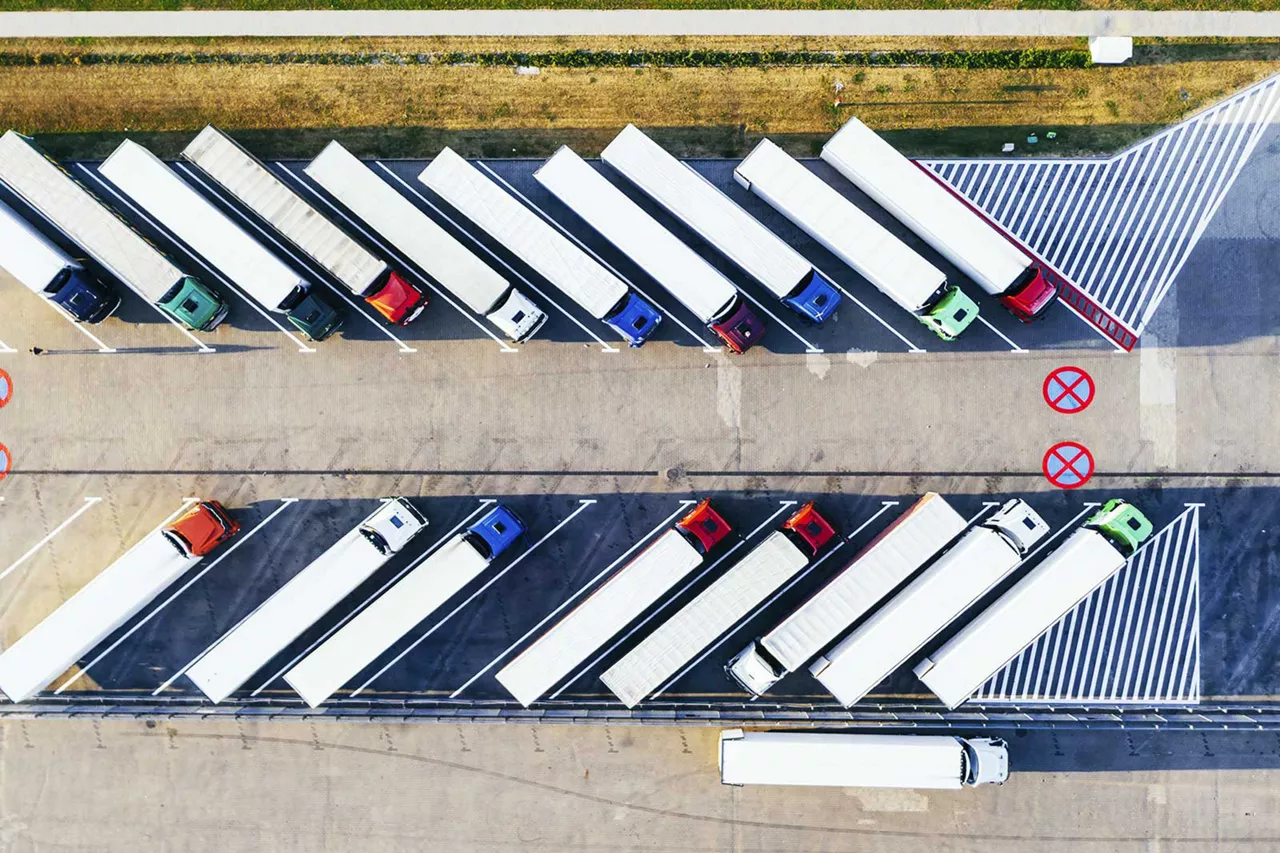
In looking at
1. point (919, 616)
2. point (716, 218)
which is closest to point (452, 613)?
point (919, 616)

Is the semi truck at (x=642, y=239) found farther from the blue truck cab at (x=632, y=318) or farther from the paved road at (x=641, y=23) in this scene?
→ the paved road at (x=641, y=23)

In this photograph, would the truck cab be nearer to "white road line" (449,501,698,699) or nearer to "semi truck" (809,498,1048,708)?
"semi truck" (809,498,1048,708)

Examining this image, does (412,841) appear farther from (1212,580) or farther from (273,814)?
(1212,580)

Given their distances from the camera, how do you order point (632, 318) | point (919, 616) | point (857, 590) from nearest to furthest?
point (919, 616) → point (857, 590) → point (632, 318)

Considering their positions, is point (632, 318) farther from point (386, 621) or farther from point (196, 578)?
point (196, 578)

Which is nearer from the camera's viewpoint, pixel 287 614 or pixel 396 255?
pixel 287 614

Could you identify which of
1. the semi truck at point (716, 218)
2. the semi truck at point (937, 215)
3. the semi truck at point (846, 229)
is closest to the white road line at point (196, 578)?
the semi truck at point (716, 218)

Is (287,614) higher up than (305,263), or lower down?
lower down
